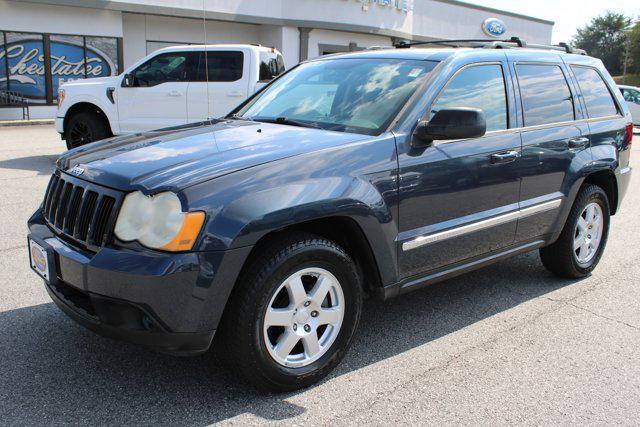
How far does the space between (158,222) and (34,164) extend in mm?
8589

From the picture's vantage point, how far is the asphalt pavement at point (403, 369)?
3068 millimetres

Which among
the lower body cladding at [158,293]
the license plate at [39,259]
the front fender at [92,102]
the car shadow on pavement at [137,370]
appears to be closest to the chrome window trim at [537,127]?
the car shadow on pavement at [137,370]

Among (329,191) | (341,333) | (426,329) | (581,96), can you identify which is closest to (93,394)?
(341,333)

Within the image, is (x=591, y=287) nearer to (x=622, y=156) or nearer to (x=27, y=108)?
(x=622, y=156)

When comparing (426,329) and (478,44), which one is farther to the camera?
(478,44)

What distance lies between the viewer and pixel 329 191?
3178mm

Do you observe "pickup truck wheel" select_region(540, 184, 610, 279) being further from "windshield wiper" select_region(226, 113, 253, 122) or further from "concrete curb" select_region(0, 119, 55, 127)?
"concrete curb" select_region(0, 119, 55, 127)

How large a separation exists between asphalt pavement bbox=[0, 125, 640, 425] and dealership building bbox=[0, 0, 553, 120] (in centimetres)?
1259

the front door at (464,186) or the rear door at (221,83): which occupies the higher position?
the rear door at (221,83)

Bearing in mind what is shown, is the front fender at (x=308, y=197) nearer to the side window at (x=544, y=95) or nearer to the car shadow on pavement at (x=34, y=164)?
the side window at (x=544, y=95)

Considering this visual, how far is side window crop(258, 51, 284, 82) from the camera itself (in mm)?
10930

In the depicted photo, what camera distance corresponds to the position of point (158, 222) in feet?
9.28

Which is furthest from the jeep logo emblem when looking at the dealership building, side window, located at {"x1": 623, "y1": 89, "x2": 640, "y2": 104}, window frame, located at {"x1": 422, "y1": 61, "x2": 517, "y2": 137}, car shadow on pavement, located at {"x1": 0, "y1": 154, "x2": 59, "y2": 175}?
side window, located at {"x1": 623, "y1": 89, "x2": 640, "y2": 104}

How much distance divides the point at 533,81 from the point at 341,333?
2.48m
